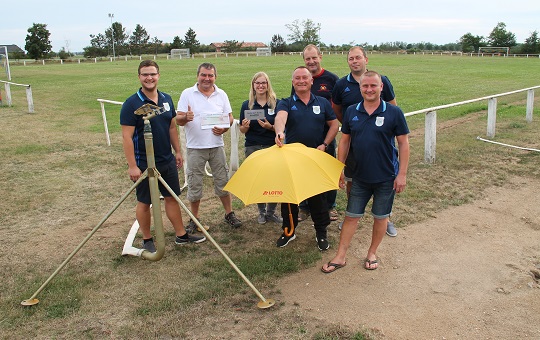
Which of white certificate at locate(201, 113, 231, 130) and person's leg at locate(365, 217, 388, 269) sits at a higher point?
white certificate at locate(201, 113, 231, 130)

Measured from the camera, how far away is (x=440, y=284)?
12.8 ft

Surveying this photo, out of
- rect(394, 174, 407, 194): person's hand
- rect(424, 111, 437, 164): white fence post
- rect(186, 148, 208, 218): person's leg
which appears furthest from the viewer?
rect(424, 111, 437, 164): white fence post

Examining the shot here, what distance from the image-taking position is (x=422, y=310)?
3.52 metres

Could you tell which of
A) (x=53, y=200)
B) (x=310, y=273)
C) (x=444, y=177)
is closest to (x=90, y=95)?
(x=53, y=200)

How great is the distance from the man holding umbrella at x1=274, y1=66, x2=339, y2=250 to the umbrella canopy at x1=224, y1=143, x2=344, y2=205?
1.28 ft

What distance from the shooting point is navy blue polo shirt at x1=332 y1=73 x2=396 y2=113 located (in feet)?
15.0

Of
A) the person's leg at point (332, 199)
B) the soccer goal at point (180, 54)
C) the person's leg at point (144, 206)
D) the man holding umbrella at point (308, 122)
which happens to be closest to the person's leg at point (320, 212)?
the man holding umbrella at point (308, 122)

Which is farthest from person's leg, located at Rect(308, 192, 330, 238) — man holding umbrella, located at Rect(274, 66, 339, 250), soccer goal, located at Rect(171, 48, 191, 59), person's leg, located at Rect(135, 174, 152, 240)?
soccer goal, located at Rect(171, 48, 191, 59)

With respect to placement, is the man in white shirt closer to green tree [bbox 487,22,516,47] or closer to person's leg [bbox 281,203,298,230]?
person's leg [bbox 281,203,298,230]

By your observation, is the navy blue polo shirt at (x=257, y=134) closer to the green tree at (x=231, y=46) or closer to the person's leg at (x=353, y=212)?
the person's leg at (x=353, y=212)

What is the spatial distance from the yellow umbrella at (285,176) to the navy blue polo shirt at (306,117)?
1.27 ft

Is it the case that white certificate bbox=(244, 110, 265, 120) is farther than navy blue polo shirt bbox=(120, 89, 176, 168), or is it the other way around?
white certificate bbox=(244, 110, 265, 120)

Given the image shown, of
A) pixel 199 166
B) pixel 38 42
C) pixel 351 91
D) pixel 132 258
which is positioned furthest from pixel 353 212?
pixel 38 42

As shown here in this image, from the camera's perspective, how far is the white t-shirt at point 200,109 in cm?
475
